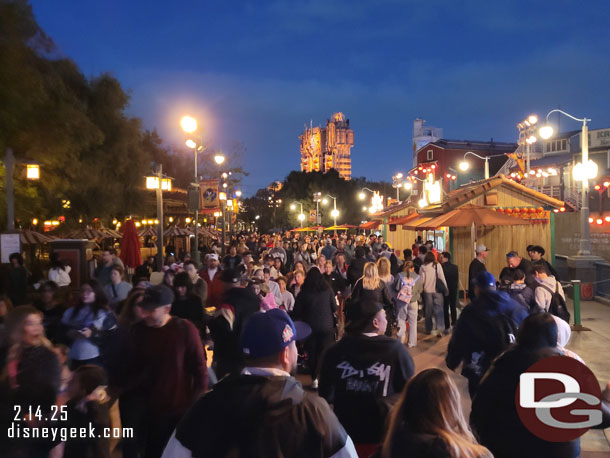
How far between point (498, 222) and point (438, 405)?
10704 mm

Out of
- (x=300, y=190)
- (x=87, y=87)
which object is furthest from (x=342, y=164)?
(x=87, y=87)

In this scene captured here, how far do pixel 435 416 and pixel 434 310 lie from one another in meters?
8.28

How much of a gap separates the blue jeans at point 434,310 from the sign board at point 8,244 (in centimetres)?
1025

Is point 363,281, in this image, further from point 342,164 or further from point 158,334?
point 342,164

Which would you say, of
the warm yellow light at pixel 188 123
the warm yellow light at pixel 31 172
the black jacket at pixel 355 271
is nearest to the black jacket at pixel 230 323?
the black jacket at pixel 355 271

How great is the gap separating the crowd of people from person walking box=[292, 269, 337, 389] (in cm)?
2

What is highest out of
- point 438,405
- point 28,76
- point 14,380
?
point 28,76

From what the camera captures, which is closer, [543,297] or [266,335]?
[266,335]

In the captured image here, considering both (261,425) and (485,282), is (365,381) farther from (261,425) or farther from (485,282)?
(485,282)

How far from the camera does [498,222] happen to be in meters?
12.0

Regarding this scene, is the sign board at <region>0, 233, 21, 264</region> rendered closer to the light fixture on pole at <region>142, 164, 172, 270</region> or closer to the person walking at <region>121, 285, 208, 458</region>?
the light fixture on pole at <region>142, 164, 172, 270</region>

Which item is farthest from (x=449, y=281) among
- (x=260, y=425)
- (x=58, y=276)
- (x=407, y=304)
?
(x=260, y=425)

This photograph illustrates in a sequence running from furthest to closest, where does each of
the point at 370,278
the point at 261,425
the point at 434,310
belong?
the point at 434,310, the point at 370,278, the point at 261,425

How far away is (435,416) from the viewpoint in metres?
2.15
